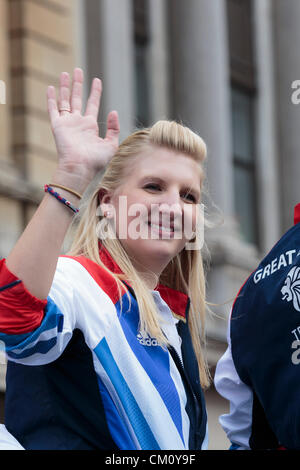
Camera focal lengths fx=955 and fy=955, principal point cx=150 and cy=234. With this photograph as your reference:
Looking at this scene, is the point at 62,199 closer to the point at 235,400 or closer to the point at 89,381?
the point at 89,381

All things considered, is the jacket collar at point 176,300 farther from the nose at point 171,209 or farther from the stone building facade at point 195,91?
the stone building facade at point 195,91

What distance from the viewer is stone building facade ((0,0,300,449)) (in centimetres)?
984

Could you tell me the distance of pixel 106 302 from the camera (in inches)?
113

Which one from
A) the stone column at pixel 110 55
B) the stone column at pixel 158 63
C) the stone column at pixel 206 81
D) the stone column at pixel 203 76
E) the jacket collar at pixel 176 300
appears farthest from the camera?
the stone column at pixel 203 76

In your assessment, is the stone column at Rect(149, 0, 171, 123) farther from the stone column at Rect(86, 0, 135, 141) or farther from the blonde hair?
the blonde hair

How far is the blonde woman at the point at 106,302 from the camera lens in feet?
8.39

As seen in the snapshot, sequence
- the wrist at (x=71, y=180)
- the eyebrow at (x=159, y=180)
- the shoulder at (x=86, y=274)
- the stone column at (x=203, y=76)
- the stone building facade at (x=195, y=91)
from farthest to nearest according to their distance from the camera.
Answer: the stone column at (x=203, y=76) < the stone building facade at (x=195, y=91) < the eyebrow at (x=159, y=180) < the shoulder at (x=86, y=274) < the wrist at (x=71, y=180)

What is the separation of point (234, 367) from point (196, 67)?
1106 cm

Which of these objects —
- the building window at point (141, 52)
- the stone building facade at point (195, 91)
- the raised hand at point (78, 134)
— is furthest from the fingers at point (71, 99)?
the building window at point (141, 52)

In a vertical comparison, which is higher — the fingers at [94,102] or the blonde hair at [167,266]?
the fingers at [94,102]

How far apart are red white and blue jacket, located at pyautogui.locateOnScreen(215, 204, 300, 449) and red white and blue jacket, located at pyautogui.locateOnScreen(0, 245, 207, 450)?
331mm

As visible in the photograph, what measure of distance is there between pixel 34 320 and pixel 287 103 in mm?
14076

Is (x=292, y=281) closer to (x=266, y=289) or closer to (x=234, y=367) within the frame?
(x=266, y=289)

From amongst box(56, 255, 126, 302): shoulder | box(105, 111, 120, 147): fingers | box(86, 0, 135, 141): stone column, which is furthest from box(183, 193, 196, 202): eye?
box(86, 0, 135, 141): stone column
